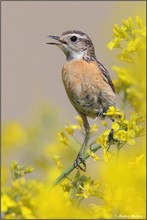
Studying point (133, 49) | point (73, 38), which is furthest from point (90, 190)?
point (73, 38)

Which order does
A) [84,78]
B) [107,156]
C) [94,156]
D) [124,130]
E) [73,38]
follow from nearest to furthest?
[107,156]
[124,130]
[94,156]
[84,78]
[73,38]

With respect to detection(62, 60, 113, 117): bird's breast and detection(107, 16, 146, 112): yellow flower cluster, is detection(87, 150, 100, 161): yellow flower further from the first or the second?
detection(62, 60, 113, 117): bird's breast

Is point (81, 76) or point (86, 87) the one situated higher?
point (81, 76)

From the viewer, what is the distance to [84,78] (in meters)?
6.26

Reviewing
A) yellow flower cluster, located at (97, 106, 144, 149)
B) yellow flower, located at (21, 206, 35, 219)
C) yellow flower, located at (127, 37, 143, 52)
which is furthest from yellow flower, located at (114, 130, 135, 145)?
yellow flower, located at (21, 206, 35, 219)

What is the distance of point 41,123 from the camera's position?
4934mm

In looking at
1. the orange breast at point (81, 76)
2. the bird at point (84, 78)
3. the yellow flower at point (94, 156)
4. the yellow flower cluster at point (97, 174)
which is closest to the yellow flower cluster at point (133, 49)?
the yellow flower cluster at point (97, 174)

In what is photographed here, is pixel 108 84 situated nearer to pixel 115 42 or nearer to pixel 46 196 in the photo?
pixel 115 42

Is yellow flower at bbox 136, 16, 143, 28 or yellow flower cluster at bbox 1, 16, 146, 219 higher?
yellow flower at bbox 136, 16, 143, 28

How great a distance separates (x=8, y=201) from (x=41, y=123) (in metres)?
2.70

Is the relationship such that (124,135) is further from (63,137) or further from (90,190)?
(63,137)

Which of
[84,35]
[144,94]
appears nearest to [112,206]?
[144,94]

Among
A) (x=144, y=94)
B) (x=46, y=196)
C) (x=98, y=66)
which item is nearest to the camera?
(x=46, y=196)

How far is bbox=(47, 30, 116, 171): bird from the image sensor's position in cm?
593
